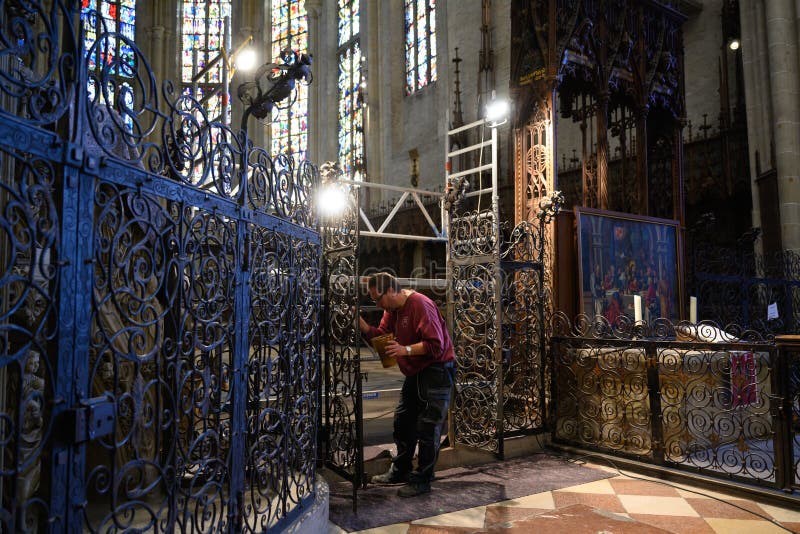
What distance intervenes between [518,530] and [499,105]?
14.1ft

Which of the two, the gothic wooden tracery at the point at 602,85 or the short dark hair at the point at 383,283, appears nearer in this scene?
the short dark hair at the point at 383,283

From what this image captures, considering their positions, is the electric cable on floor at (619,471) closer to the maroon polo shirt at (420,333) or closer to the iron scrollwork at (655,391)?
the iron scrollwork at (655,391)

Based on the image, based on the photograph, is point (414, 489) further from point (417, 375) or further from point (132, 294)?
point (132, 294)

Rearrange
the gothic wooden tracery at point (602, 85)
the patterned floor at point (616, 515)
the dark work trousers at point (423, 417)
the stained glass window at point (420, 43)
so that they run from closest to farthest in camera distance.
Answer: the patterned floor at point (616, 515), the dark work trousers at point (423, 417), the gothic wooden tracery at point (602, 85), the stained glass window at point (420, 43)

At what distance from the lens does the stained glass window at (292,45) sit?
23.9 m

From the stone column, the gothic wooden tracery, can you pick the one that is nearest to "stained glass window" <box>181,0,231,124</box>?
the gothic wooden tracery

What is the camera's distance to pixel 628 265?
7250mm

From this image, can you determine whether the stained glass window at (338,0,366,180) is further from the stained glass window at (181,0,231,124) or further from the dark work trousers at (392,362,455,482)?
the dark work trousers at (392,362,455,482)

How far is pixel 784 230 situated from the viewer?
32.3 ft

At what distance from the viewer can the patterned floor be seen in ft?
12.5

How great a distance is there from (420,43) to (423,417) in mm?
15741

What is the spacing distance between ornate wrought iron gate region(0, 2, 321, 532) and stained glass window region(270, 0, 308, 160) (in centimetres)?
2094

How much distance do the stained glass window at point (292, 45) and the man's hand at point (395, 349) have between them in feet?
66.5

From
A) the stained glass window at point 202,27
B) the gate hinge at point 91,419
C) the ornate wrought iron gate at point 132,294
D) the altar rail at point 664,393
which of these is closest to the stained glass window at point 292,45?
the stained glass window at point 202,27
